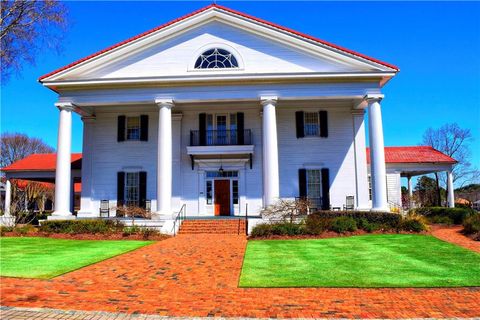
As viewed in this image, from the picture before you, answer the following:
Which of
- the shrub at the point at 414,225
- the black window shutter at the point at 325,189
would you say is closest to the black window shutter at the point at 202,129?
the black window shutter at the point at 325,189

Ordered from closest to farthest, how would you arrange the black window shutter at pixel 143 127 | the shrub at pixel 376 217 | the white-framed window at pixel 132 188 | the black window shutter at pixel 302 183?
the shrub at pixel 376 217, the black window shutter at pixel 302 183, the white-framed window at pixel 132 188, the black window shutter at pixel 143 127

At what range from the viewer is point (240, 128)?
866 inches

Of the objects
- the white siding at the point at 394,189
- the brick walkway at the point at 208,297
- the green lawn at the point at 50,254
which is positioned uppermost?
the white siding at the point at 394,189

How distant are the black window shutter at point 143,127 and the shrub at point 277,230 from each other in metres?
10.1

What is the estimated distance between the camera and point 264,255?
11086 millimetres

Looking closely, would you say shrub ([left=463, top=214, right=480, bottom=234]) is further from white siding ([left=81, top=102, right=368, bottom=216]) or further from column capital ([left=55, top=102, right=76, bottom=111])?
column capital ([left=55, top=102, right=76, bottom=111])

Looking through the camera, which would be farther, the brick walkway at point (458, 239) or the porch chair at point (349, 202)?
the porch chair at point (349, 202)

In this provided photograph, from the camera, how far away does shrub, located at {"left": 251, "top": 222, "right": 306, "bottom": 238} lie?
1509 centimetres

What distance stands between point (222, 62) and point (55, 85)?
8855 millimetres

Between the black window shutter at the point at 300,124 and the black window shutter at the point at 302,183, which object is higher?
the black window shutter at the point at 300,124

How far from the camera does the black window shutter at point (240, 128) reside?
21730 mm

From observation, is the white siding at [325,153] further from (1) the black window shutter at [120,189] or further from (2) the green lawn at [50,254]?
(2) the green lawn at [50,254]

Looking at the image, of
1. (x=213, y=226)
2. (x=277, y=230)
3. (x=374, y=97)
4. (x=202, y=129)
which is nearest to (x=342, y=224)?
(x=277, y=230)

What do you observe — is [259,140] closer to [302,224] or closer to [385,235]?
[302,224]
